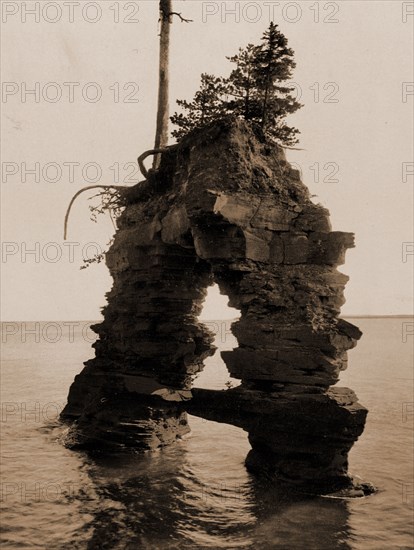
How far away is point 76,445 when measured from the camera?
2019 cm

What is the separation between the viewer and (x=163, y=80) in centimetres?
2198

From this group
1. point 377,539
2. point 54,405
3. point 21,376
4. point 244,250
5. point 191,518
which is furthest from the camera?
point 21,376

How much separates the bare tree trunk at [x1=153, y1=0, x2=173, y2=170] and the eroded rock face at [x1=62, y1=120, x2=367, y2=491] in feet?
7.88

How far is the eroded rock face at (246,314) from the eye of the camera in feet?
47.7

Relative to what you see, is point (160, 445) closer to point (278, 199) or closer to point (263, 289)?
point (263, 289)

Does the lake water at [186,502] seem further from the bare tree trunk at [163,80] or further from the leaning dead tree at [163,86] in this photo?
the bare tree trunk at [163,80]

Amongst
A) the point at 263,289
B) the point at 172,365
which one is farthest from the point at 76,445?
the point at 263,289

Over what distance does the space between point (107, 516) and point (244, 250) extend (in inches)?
301

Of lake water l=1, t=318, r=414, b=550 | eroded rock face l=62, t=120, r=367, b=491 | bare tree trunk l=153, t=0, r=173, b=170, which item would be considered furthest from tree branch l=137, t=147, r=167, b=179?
lake water l=1, t=318, r=414, b=550

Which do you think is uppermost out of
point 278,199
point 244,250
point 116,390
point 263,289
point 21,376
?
point 278,199

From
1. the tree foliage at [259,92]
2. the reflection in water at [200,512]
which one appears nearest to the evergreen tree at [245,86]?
the tree foliage at [259,92]

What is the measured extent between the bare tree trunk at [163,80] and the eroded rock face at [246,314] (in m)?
2.40

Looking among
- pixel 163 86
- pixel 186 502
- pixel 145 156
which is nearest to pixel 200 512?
pixel 186 502

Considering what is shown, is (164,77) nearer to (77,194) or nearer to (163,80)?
(163,80)
